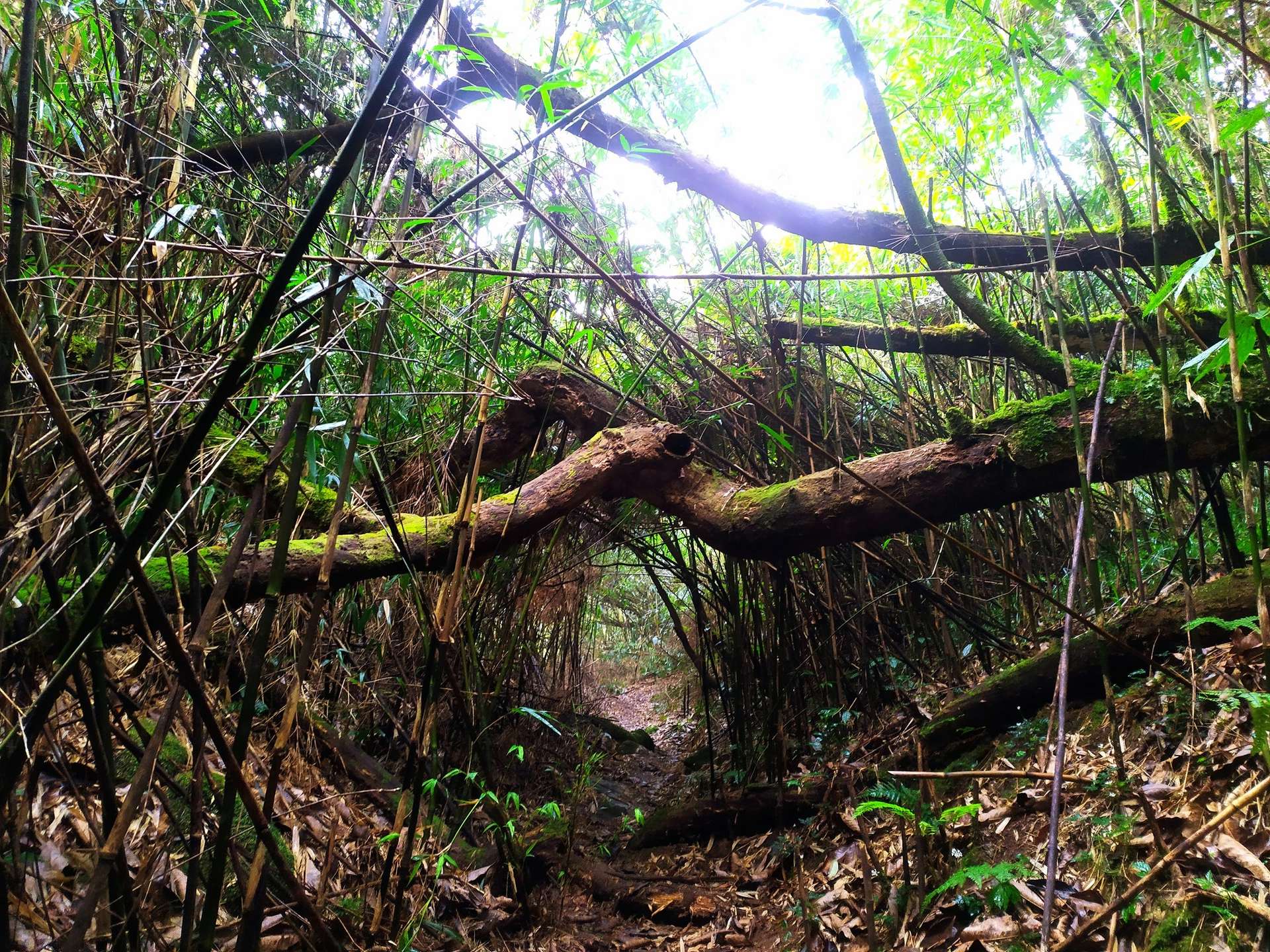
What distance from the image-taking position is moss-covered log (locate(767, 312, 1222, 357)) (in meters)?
2.67

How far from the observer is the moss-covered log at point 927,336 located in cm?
267

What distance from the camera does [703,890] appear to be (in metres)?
2.29

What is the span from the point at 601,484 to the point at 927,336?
1667mm

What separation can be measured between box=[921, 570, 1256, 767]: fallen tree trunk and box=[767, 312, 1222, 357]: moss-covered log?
1.04 m

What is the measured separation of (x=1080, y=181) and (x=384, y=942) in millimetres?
4182

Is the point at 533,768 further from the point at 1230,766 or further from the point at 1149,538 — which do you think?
the point at 1149,538

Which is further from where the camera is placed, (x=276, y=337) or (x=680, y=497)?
(x=680, y=497)

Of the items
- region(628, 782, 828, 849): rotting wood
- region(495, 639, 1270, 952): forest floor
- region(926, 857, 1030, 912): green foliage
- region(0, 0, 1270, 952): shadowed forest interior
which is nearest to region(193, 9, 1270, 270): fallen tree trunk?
region(0, 0, 1270, 952): shadowed forest interior

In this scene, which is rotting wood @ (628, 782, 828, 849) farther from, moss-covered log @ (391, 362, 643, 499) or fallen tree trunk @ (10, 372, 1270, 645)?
moss-covered log @ (391, 362, 643, 499)

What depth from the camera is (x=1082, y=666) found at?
2.04 metres

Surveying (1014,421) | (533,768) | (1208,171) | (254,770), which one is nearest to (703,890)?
(533,768)

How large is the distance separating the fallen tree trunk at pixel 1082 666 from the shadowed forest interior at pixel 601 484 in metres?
0.01

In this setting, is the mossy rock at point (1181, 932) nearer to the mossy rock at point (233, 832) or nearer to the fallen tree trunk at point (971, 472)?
the fallen tree trunk at point (971, 472)

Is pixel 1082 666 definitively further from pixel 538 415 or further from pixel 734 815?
pixel 538 415
